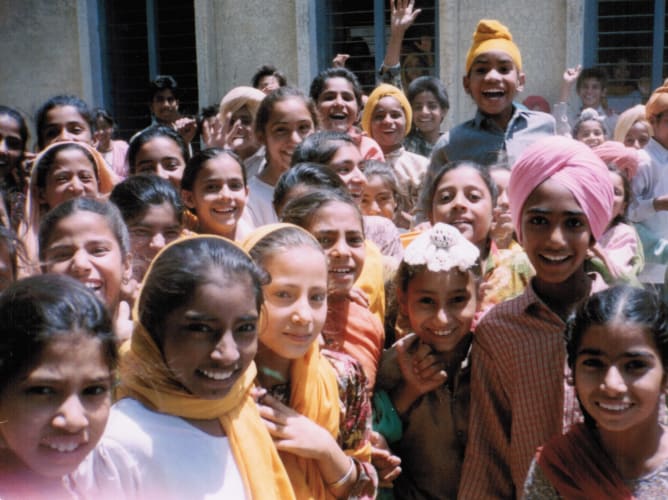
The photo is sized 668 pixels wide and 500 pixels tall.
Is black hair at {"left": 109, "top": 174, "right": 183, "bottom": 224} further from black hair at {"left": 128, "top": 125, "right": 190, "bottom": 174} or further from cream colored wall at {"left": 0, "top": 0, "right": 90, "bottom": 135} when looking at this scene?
cream colored wall at {"left": 0, "top": 0, "right": 90, "bottom": 135}

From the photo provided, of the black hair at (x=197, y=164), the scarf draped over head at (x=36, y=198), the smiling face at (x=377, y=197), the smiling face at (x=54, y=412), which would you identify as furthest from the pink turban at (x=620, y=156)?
the smiling face at (x=54, y=412)

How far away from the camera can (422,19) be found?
7.69 m

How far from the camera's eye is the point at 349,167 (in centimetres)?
302

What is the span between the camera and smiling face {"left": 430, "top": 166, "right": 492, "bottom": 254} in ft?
8.38

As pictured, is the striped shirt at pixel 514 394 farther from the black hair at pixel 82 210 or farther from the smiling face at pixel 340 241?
the black hair at pixel 82 210

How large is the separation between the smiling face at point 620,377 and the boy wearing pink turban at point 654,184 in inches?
103

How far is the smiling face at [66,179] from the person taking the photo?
2.78 m

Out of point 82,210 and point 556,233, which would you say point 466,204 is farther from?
point 82,210

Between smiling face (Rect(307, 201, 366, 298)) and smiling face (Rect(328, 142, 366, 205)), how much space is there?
0.72 m

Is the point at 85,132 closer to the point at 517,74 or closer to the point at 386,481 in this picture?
the point at 517,74

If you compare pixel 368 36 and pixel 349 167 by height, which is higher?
pixel 368 36

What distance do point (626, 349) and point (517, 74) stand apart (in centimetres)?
225

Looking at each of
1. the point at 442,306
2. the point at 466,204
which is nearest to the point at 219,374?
the point at 442,306

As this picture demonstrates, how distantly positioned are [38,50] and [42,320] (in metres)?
8.07
